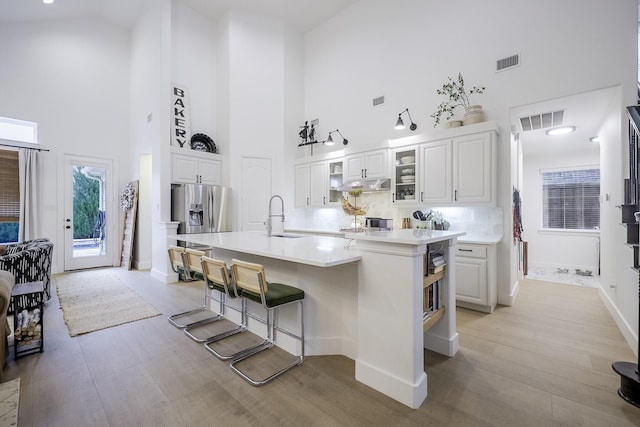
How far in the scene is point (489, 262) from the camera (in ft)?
11.2

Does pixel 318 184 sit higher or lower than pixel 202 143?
lower

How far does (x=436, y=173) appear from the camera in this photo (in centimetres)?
403

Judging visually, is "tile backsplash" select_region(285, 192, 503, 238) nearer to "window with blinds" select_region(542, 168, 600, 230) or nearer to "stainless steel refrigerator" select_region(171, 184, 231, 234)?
"stainless steel refrigerator" select_region(171, 184, 231, 234)

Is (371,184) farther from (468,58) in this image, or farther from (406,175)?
(468,58)

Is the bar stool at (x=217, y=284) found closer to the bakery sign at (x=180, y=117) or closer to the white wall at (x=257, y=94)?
the white wall at (x=257, y=94)

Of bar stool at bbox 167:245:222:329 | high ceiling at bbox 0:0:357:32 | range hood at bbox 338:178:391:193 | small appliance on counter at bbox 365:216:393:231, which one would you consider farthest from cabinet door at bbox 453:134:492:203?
high ceiling at bbox 0:0:357:32

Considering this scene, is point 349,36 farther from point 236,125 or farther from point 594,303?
point 594,303

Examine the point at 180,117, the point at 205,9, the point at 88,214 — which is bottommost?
the point at 88,214

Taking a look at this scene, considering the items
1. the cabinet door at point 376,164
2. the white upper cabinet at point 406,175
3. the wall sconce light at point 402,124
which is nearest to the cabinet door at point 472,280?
the white upper cabinet at point 406,175

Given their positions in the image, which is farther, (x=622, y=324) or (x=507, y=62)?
(x=507, y=62)

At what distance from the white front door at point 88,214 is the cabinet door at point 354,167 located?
5.27m

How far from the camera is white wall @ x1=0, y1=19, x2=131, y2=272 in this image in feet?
17.1

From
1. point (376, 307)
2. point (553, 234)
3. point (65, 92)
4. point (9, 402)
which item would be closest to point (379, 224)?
point (376, 307)

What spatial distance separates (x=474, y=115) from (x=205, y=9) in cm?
564
